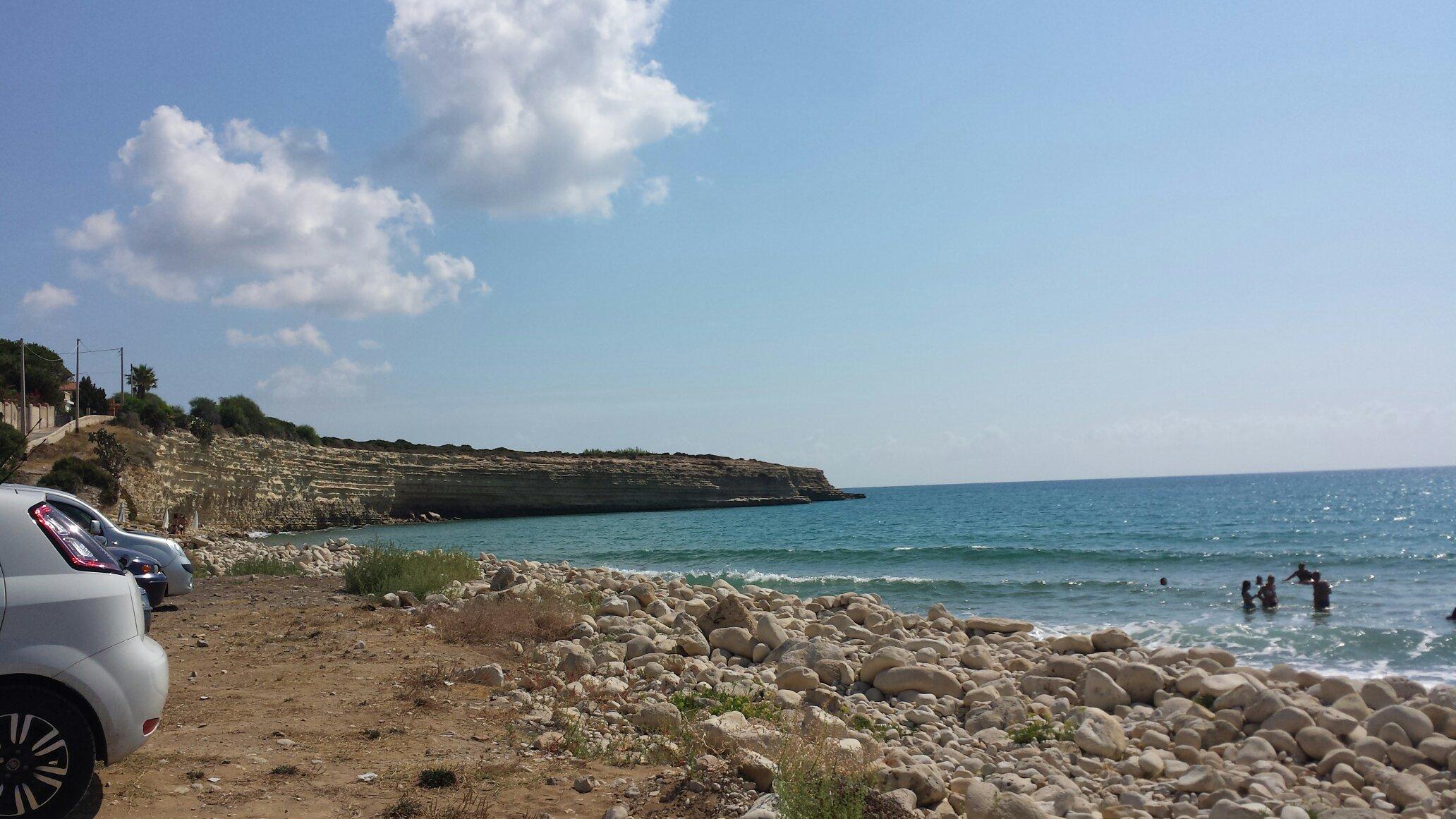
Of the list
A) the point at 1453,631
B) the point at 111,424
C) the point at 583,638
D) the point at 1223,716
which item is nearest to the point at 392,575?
the point at 583,638

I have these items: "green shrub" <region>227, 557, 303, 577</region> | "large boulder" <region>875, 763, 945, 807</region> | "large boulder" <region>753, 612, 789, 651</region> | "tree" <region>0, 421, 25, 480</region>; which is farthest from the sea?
"tree" <region>0, 421, 25, 480</region>

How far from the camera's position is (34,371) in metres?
55.0

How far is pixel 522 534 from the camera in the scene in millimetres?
53625

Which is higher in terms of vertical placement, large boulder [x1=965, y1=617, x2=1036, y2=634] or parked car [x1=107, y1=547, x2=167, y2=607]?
parked car [x1=107, y1=547, x2=167, y2=607]

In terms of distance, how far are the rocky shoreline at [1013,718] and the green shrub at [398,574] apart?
1.69m

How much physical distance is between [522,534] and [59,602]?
50832 millimetres

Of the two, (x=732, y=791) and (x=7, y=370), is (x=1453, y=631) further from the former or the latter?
(x=7, y=370)

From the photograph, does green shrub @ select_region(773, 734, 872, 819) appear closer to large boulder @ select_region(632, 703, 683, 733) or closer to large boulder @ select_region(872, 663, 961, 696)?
large boulder @ select_region(632, 703, 683, 733)

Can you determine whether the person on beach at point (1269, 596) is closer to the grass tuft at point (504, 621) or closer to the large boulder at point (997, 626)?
the large boulder at point (997, 626)

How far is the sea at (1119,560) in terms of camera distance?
15.7 m

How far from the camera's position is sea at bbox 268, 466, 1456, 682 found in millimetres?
15711

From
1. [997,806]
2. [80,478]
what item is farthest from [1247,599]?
[80,478]

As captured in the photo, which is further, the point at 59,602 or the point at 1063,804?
the point at 1063,804

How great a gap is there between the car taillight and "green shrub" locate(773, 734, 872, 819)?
3.90 meters
